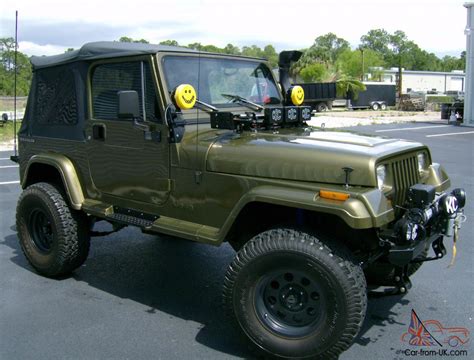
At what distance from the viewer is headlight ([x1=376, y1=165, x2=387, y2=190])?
326 cm

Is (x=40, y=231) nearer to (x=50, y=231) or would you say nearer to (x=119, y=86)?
(x=50, y=231)

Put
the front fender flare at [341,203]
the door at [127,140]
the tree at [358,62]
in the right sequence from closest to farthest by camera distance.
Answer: the front fender flare at [341,203] < the door at [127,140] < the tree at [358,62]

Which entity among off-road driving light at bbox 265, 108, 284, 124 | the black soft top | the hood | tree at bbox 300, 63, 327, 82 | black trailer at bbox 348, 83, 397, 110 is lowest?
the hood

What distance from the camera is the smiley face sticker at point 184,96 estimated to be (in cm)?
372

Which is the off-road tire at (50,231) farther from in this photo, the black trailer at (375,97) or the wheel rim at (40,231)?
the black trailer at (375,97)

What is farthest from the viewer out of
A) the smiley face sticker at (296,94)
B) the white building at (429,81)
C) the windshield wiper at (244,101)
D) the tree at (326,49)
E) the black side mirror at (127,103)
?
the white building at (429,81)

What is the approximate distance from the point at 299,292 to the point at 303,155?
85 centimetres

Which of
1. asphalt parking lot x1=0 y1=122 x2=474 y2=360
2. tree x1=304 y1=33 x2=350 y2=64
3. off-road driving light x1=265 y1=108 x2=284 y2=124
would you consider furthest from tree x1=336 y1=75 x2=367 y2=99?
off-road driving light x1=265 y1=108 x2=284 y2=124

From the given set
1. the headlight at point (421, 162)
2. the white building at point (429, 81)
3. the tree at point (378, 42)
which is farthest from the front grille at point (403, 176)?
the tree at point (378, 42)

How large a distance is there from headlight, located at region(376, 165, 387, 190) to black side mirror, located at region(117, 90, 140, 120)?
1727mm

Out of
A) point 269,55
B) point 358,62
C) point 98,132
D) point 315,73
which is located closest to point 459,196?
point 269,55


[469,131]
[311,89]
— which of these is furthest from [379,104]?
[311,89]

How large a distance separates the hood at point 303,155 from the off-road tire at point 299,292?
15.3 inches

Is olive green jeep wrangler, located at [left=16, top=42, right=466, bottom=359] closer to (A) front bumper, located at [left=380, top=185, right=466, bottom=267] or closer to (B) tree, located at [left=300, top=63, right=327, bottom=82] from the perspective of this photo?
(A) front bumper, located at [left=380, top=185, right=466, bottom=267]
